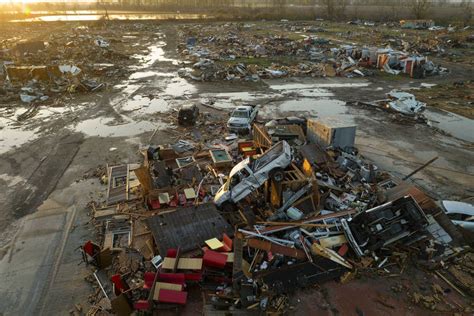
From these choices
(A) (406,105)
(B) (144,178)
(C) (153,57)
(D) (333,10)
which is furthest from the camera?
(D) (333,10)

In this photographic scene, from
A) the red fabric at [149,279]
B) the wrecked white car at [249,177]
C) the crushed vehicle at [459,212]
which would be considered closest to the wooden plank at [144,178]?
the wrecked white car at [249,177]

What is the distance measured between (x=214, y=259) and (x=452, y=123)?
20325 mm

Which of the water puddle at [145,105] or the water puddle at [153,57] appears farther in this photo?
the water puddle at [153,57]

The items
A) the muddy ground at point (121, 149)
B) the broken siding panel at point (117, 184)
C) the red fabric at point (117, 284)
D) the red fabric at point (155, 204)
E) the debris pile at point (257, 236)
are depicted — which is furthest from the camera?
the broken siding panel at point (117, 184)

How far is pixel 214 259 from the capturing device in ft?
29.7

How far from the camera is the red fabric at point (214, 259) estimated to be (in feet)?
29.7

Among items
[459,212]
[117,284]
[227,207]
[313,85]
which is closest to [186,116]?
[227,207]

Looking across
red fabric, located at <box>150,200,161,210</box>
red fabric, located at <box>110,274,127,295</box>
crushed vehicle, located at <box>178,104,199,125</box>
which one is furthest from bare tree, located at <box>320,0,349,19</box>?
red fabric, located at <box>110,274,127,295</box>

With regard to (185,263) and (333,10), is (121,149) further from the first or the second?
(333,10)

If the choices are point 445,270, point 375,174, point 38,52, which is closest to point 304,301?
point 445,270

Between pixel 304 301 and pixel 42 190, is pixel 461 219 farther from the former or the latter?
pixel 42 190

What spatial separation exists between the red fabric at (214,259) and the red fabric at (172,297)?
44.5 inches

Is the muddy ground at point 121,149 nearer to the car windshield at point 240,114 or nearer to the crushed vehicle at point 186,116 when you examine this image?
the crushed vehicle at point 186,116

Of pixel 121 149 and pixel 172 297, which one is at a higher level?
pixel 121 149
